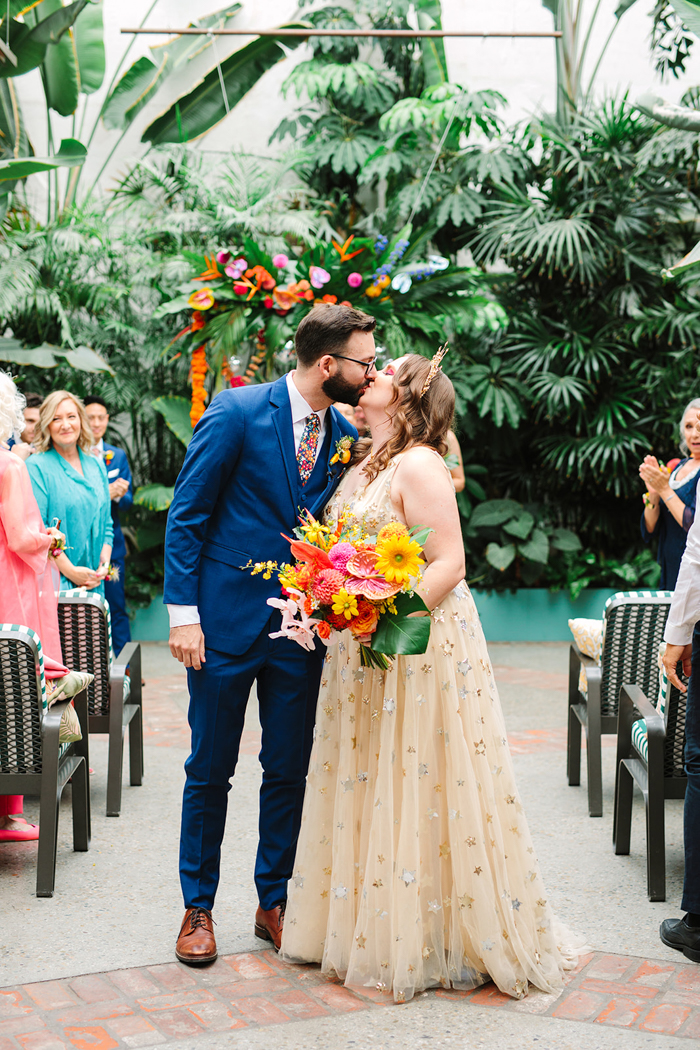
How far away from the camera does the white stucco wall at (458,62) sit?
11.4 m

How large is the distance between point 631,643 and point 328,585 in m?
2.48

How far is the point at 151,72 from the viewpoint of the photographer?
11.0 meters

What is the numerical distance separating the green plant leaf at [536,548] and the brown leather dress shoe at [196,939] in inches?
271

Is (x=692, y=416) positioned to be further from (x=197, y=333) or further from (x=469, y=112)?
(x=469, y=112)

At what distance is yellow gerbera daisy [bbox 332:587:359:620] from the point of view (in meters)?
2.88

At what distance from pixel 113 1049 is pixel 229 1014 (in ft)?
1.16

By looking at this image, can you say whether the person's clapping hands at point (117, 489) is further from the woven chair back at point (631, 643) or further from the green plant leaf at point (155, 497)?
the woven chair back at point (631, 643)

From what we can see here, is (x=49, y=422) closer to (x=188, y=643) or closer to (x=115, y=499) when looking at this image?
(x=115, y=499)

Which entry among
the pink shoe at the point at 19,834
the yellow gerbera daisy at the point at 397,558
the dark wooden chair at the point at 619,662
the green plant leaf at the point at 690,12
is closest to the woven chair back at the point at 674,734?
the dark wooden chair at the point at 619,662

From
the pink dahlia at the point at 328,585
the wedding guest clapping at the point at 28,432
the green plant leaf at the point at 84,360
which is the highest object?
the green plant leaf at the point at 84,360

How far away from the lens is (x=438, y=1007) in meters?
3.04

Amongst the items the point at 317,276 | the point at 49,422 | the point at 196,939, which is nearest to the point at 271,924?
the point at 196,939

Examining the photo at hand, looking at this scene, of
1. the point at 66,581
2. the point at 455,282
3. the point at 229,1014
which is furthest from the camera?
the point at 455,282

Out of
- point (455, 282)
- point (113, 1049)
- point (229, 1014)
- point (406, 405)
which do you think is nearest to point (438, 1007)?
point (229, 1014)
